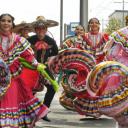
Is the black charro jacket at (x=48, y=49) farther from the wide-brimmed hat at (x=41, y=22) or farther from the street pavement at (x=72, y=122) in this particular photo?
the street pavement at (x=72, y=122)

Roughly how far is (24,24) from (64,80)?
1271 mm

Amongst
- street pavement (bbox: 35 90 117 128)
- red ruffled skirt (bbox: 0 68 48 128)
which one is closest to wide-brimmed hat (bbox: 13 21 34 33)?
street pavement (bbox: 35 90 117 128)

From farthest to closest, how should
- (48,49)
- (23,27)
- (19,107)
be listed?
(23,27)
(48,49)
(19,107)

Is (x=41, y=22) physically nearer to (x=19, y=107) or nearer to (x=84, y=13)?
(x=19, y=107)

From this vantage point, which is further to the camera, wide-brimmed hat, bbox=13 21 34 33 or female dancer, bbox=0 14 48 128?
wide-brimmed hat, bbox=13 21 34 33

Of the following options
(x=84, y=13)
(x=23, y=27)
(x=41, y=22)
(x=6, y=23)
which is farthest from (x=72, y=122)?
(x=84, y=13)

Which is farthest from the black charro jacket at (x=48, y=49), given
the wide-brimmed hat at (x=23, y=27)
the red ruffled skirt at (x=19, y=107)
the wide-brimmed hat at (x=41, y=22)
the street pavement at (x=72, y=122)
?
the red ruffled skirt at (x=19, y=107)

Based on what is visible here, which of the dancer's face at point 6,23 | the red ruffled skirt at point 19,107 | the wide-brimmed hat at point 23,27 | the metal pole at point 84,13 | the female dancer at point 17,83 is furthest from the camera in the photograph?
the metal pole at point 84,13

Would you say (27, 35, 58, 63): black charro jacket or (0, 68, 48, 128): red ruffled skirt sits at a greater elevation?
(27, 35, 58, 63): black charro jacket

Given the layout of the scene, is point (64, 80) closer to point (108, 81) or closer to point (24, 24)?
point (24, 24)

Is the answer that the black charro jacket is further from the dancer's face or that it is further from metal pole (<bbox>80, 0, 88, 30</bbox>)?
metal pole (<bbox>80, 0, 88, 30</bbox>)

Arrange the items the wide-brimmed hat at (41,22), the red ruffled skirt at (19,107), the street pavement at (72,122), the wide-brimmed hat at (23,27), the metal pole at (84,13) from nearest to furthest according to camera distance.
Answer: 1. the red ruffled skirt at (19,107)
2. the street pavement at (72,122)
3. the wide-brimmed hat at (41,22)
4. the wide-brimmed hat at (23,27)
5. the metal pole at (84,13)

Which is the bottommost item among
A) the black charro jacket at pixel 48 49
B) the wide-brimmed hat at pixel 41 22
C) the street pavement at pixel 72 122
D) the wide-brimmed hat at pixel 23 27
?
the street pavement at pixel 72 122

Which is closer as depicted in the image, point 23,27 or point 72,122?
point 72,122
